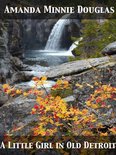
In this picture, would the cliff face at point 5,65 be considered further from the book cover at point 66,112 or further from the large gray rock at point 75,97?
the large gray rock at point 75,97

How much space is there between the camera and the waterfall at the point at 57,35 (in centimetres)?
2852

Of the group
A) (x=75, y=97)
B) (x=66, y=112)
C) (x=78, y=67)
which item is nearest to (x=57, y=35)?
(x=78, y=67)

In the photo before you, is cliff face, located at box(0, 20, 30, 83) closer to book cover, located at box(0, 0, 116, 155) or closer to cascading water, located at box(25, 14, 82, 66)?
cascading water, located at box(25, 14, 82, 66)

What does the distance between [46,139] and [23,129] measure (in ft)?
2.78

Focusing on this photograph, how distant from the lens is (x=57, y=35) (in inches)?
1146

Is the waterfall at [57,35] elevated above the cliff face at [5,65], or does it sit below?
above

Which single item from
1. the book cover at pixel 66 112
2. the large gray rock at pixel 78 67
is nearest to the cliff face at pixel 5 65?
the large gray rock at pixel 78 67

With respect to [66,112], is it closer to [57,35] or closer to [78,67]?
[78,67]

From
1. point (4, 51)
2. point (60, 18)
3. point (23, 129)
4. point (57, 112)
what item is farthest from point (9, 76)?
point (60, 18)

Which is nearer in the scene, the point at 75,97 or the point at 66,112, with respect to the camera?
the point at 66,112

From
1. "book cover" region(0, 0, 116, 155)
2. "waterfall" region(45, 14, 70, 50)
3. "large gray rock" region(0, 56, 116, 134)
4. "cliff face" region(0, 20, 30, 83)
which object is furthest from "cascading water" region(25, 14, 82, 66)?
"large gray rock" region(0, 56, 116, 134)

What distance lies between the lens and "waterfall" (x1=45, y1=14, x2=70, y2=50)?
93.6 ft

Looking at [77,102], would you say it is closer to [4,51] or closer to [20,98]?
[20,98]

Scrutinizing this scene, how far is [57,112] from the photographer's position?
237 inches
